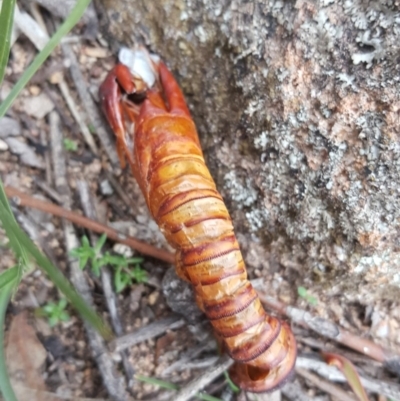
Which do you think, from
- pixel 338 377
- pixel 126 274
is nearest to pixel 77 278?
pixel 126 274

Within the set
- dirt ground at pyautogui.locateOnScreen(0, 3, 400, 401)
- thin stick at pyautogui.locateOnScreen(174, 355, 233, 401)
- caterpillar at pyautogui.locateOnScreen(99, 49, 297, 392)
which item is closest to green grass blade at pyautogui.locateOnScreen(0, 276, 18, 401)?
dirt ground at pyautogui.locateOnScreen(0, 3, 400, 401)

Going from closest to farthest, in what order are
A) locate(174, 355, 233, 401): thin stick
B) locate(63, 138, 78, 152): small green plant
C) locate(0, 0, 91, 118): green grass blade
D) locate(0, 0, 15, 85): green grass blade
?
locate(0, 0, 15, 85): green grass blade
locate(0, 0, 91, 118): green grass blade
locate(174, 355, 233, 401): thin stick
locate(63, 138, 78, 152): small green plant

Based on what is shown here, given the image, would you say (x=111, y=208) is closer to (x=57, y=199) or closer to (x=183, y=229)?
(x=57, y=199)

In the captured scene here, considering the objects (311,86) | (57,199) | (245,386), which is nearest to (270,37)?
(311,86)

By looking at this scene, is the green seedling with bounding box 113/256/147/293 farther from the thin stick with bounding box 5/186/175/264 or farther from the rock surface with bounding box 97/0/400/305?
the rock surface with bounding box 97/0/400/305

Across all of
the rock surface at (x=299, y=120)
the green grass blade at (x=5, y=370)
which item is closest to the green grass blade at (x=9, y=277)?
the green grass blade at (x=5, y=370)

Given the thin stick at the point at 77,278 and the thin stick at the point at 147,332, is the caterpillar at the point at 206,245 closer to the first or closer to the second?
the thin stick at the point at 147,332
